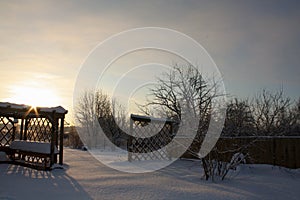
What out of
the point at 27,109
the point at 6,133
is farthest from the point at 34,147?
the point at 6,133

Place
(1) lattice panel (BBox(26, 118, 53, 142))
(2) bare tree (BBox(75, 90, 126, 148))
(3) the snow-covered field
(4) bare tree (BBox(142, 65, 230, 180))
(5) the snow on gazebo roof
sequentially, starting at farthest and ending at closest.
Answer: (2) bare tree (BBox(75, 90, 126, 148))
(4) bare tree (BBox(142, 65, 230, 180))
(1) lattice panel (BBox(26, 118, 53, 142))
(5) the snow on gazebo roof
(3) the snow-covered field

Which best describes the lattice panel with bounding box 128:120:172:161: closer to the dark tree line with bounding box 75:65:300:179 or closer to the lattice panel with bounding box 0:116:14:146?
the dark tree line with bounding box 75:65:300:179

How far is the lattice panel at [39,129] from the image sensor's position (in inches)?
319

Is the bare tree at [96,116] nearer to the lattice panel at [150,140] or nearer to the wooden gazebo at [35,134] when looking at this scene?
the lattice panel at [150,140]

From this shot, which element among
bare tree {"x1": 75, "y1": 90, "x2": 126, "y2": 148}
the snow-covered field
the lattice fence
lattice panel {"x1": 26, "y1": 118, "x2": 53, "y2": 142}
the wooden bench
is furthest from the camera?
bare tree {"x1": 75, "y1": 90, "x2": 126, "y2": 148}

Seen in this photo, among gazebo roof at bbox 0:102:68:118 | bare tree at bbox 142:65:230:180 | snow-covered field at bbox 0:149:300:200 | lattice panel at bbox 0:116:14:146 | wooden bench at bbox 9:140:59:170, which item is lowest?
snow-covered field at bbox 0:149:300:200

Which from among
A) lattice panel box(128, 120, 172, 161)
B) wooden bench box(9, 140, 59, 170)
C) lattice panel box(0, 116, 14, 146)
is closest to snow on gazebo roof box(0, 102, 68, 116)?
wooden bench box(9, 140, 59, 170)

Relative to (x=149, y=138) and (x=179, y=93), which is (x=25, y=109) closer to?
(x=149, y=138)

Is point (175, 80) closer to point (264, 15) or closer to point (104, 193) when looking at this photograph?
point (264, 15)

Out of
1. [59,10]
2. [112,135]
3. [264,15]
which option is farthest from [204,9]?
[112,135]

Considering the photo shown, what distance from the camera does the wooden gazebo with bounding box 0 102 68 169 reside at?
6.36 m

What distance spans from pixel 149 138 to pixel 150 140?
0.08 m

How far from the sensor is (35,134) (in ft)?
28.4

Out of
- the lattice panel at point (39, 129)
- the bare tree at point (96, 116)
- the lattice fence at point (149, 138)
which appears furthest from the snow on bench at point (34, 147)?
the bare tree at point (96, 116)
